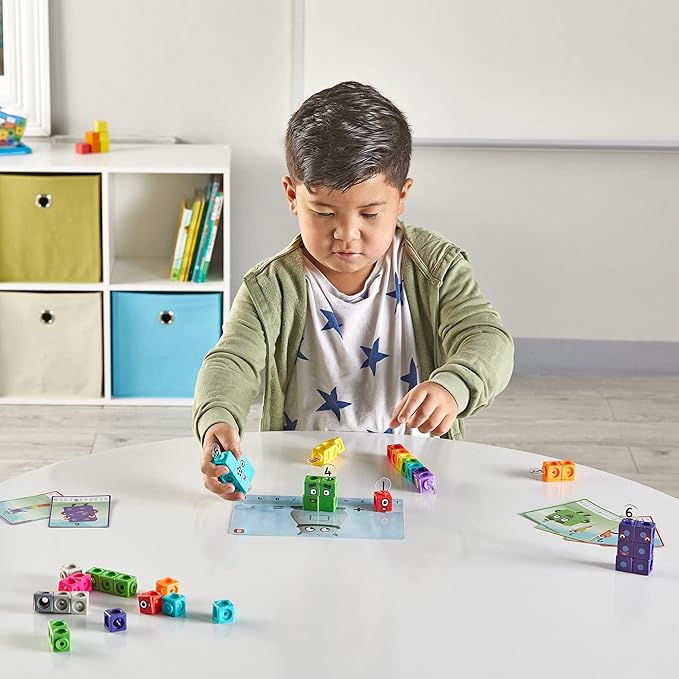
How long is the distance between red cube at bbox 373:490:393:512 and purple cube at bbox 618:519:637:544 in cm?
23

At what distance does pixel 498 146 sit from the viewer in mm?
3264

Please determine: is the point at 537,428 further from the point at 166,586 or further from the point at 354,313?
the point at 166,586

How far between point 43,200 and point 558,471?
2049 mm

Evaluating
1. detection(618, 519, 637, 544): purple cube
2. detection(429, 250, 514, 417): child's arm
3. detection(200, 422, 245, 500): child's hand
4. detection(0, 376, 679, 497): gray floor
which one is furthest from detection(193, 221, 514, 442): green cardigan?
detection(0, 376, 679, 497): gray floor

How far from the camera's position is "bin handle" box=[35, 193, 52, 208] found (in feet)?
9.62

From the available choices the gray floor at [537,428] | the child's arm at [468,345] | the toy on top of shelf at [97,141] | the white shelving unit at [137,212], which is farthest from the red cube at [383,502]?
the toy on top of shelf at [97,141]

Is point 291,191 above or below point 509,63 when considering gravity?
below

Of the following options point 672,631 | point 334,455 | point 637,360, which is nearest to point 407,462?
point 334,455

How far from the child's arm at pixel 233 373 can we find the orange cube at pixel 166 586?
0.33m

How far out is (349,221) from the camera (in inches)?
55.7

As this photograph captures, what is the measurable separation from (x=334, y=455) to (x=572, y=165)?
2225 mm

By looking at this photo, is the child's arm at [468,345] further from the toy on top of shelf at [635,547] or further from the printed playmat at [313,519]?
the toy on top of shelf at [635,547]

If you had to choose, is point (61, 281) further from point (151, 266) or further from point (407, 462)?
point (407, 462)

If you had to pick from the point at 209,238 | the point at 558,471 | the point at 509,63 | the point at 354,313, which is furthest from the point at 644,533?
the point at 509,63
